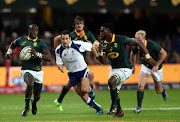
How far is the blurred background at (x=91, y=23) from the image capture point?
23.7 m

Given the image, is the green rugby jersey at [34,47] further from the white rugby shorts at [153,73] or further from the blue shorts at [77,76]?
the white rugby shorts at [153,73]

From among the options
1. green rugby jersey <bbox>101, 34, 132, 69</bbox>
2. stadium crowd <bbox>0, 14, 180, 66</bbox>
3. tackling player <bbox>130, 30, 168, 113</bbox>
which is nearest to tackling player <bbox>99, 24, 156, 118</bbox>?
green rugby jersey <bbox>101, 34, 132, 69</bbox>

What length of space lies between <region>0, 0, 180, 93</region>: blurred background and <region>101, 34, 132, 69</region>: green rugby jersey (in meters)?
10.9

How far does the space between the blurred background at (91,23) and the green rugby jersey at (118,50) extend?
1094cm

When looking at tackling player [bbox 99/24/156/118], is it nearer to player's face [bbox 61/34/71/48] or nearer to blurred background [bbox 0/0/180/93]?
player's face [bbox 61/34/71/48]

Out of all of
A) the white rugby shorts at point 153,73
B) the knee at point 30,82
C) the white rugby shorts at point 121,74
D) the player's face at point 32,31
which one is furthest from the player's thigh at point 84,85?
the white rugby shorts at point 153,73

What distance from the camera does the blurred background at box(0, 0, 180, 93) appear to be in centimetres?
2370

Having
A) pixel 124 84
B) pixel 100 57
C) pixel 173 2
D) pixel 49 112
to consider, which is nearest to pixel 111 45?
pixel 100 57

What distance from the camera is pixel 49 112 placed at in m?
14.1

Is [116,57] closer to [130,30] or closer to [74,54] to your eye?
[74,54]

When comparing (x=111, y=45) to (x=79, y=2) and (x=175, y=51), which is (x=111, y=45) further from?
(x=175, y=51)

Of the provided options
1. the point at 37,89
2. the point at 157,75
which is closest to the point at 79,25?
the point at 37,89

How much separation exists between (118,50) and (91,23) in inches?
695

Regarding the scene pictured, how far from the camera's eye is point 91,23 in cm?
3025
